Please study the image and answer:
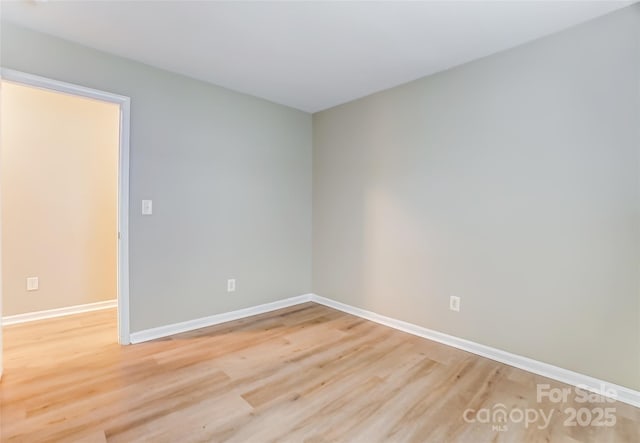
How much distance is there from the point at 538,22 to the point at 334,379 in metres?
2.65

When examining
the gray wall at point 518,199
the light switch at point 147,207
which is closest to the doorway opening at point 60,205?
the light switch at point 147,207

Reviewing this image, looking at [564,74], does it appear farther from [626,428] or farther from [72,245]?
[72,245]

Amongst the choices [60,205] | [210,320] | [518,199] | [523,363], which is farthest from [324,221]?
[60,205]

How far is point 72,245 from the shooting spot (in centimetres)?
324

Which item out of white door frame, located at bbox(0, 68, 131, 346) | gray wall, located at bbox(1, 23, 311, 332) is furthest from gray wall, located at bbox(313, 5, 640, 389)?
white door frame, located at bbox(0, 68, 131, 346)

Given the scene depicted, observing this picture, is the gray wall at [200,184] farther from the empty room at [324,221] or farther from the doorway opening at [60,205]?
the doorway opening at [60,205]

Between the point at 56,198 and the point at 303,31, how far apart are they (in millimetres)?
3006

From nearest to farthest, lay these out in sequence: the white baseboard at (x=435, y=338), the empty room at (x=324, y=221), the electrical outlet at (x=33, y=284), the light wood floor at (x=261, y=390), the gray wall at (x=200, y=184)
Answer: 1. the light wood floor at (x=261, y=390)
2. the empty room at (x=324, y=221)
3. the white baseboard at (x=435, y=338)
4. the gray wall at (x=200, y=184)
5. the electrical outlet at (x=33, y=284)

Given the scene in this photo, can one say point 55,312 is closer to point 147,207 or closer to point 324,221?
point 147,207

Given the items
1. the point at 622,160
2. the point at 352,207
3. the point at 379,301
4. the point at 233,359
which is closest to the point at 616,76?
the point at 622,160

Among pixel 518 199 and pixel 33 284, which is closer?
pixel 518 199

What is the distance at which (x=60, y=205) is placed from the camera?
3152 millimetres

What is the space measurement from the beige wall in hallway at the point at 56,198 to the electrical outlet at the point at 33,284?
3 cm

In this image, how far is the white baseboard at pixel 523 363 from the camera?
1.84m
